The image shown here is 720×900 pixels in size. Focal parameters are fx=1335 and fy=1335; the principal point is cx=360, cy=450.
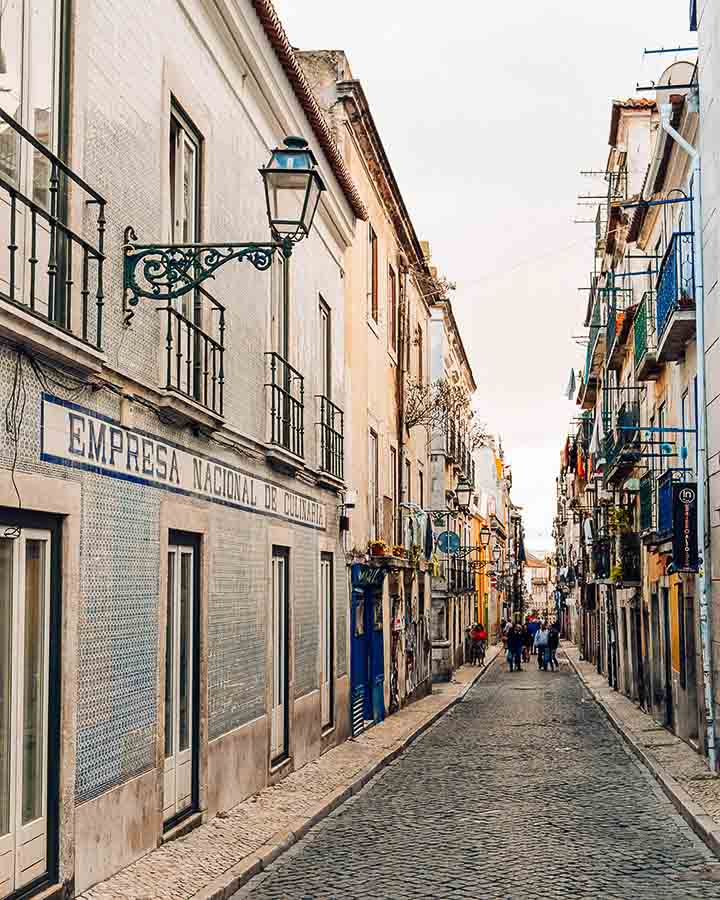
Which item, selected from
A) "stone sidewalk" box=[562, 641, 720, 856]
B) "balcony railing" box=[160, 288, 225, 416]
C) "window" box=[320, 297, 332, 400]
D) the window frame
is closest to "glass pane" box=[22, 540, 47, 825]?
"balcony railing" box=[160, 288, 225, 416]

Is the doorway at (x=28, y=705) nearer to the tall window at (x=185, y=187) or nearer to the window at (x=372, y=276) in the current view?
the tall window at (x=185, y=187)

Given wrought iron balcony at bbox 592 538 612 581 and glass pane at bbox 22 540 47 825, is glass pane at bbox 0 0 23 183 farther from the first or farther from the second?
wrought iron balcony at bbox 592 538 612 581

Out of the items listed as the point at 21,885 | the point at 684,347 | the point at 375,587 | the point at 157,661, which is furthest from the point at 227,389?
the point at 375,587

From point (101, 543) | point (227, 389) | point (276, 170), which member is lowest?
point (101, 543)

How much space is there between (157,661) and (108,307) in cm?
262

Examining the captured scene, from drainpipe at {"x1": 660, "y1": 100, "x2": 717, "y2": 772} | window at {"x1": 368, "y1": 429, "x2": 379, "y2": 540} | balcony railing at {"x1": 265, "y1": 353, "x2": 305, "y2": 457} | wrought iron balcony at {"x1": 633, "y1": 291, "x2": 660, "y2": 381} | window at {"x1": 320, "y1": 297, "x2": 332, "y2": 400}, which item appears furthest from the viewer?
window at {"x1": 368, "y1": 429, "x2": 379, "y2": 540}

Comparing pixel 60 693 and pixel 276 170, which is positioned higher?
pixel 276 170

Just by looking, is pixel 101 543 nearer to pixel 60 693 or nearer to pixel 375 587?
pixel 60 693

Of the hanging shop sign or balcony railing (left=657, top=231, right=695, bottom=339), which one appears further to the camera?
balcony railing (left=657, top=231, right=695, bottom=339)

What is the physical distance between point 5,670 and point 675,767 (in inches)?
415

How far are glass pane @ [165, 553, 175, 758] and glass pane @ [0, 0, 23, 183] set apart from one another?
3.87m

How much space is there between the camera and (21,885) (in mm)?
7039

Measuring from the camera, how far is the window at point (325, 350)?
693 inches

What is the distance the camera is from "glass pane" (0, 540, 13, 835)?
690cm
